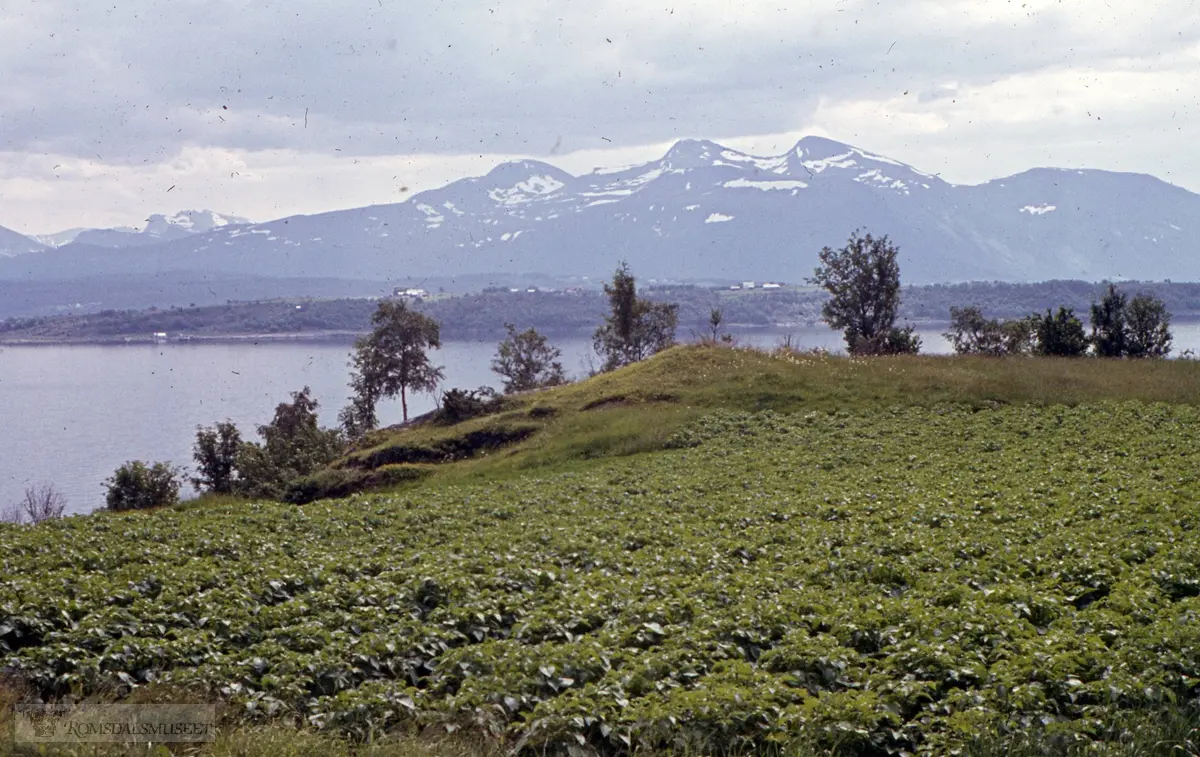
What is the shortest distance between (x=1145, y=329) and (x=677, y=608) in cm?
6263

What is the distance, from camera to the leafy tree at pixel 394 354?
81.1 metres

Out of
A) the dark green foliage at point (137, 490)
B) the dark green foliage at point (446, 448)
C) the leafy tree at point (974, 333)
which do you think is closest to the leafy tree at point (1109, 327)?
the leafy tree at point (974, 333)

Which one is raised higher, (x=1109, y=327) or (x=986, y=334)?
(x=1109, y=327)

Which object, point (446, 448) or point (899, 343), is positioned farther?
point (899, 343)

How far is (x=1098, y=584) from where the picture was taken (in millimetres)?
12992

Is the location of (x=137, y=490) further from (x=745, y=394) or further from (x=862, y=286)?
(x=862, y=286)

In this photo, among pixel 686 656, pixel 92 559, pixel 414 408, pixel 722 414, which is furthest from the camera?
pixel 414 408

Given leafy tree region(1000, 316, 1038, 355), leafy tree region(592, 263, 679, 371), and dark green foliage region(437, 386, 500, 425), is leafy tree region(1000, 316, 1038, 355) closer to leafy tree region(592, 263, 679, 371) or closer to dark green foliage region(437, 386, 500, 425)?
leafy tree region(592, 263, 679, 371)

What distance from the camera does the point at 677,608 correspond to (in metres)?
12.8

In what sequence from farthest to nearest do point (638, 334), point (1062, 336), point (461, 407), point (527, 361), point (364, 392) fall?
point (527, 361), point (638, 334), point (364, 392), point (1062, 336), point (461, 407)

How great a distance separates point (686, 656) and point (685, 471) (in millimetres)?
18428

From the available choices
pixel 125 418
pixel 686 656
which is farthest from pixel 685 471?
pixel 125 418

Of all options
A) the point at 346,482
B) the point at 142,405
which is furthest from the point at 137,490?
the point at 142,405

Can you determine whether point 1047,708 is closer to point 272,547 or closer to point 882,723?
point 882,723
